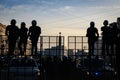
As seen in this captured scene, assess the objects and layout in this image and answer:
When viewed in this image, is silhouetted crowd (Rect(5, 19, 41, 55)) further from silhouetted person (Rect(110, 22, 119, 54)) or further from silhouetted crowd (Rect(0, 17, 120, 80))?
silhouetted person (Rect(110, 22, 119, 54))

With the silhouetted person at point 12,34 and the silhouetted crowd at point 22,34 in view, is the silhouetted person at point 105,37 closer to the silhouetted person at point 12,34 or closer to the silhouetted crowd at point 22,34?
the silhouetted crowd at point 22,34

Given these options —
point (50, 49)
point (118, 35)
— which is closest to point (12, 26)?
point (50, 49)

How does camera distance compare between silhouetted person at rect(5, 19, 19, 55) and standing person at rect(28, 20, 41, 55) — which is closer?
silhouetted person at rect(5, 19, 19, 55)

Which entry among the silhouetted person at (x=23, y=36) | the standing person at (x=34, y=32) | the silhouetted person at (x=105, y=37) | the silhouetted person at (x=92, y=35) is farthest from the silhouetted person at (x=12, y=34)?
the silhouetted person at (x=105, y=37)

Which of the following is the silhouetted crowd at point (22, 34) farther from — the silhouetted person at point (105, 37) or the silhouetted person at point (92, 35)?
the silhouetted person at point (105, 37)

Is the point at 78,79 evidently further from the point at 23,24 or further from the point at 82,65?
the point at 23,24

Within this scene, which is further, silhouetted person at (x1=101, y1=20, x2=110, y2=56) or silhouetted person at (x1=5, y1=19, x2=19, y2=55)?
silhouetted person at (x1=101, y1=20, x2=110, y2=56)

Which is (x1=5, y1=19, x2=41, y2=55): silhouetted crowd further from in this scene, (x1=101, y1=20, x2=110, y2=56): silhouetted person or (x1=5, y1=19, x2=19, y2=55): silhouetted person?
(x1=101, y1=20, x2=110, y2=56): silhouetted person

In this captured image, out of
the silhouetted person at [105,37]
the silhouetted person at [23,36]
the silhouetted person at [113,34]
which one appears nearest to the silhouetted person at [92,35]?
the silhouetted person at [105,37]

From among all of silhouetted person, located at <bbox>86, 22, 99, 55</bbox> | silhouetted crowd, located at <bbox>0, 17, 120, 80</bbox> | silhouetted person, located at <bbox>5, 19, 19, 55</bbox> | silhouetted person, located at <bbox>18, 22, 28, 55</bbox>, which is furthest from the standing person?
silhouetted person, located at <bbox>86, 22, 99, 55</bbox>

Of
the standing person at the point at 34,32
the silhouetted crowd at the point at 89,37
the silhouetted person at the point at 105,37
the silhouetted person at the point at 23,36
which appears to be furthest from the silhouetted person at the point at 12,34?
the silhouetted person at the point at 105,37

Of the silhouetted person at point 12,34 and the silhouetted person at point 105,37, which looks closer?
the silhouetted person at point 12,34

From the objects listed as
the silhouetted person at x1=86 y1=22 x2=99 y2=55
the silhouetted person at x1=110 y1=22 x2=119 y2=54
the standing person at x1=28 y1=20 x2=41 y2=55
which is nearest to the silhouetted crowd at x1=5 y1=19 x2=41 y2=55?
the standing person at x1=28 y1=20 x2=41 y2=55

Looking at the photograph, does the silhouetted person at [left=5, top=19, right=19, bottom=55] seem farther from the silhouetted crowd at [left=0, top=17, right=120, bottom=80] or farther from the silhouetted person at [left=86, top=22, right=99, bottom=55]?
the silhouetted person at [left=86, top=22, right=99, bottom=55]
